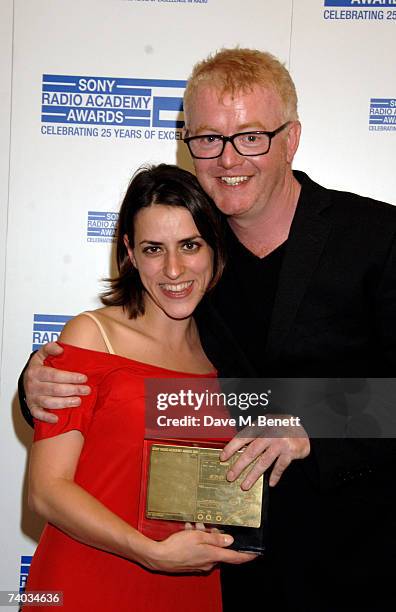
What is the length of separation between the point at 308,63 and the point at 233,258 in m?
1.69

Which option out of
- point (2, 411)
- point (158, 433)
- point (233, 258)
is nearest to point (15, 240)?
point (2, 411)

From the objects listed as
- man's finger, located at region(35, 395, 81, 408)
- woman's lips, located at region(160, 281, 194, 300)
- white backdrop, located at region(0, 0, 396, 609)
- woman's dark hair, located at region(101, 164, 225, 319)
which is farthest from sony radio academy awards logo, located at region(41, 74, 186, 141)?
man's finger, located at region(35, 395, 81, 408)

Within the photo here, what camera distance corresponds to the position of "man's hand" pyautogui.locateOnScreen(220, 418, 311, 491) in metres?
1.76

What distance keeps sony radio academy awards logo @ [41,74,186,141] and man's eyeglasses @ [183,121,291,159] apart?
159 centimetres

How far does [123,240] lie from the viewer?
7.38 feet

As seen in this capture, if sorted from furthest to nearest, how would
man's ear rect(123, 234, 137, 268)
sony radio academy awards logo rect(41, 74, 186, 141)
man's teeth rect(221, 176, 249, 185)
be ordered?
1. sony radio academy awards logo rect(41, 74, 186, 141)
2. man's ear rect(123, 234, 137, 268)
3. man's teeth rect(221, 176, 249, 185)

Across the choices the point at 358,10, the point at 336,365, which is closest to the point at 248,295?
the point at 336,365

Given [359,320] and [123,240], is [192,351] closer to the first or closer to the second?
[123,240]

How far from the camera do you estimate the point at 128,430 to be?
6.53ft

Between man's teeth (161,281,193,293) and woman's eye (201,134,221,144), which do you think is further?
man's teeth (161,281,193,293)

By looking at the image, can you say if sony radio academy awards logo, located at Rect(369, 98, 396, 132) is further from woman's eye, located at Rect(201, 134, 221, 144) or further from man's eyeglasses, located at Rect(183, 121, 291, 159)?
woman's eye, located at Rect(201, 134, 221, 144)

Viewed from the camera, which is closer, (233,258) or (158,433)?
(158,433)

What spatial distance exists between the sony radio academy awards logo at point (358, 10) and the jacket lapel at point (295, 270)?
73.0 inches

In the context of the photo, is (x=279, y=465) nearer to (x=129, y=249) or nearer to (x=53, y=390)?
(x=53, y=390)
